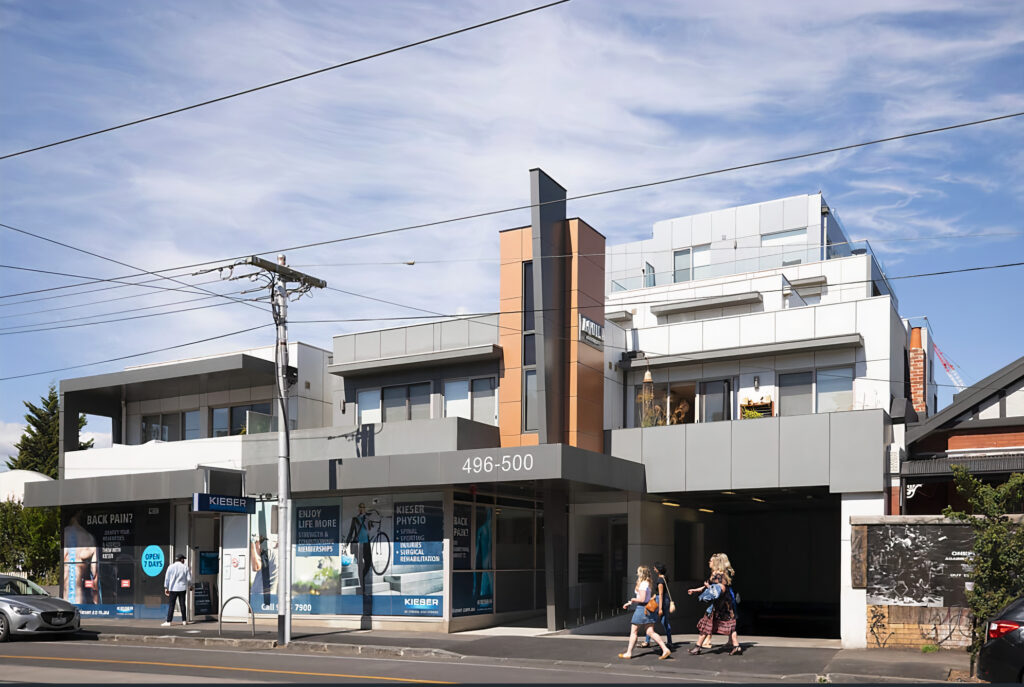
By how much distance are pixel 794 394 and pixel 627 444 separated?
446 cm

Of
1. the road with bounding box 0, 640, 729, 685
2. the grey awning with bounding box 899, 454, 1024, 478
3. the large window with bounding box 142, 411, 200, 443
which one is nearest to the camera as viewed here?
the road with bounding box 0, 640, 729, 685

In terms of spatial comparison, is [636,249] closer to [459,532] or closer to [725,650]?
[459,532]

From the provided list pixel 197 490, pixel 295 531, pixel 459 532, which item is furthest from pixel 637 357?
pixel 197 490

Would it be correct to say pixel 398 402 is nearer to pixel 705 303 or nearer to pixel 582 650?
pixel 582 650

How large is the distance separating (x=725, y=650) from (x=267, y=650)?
9183 millimetres

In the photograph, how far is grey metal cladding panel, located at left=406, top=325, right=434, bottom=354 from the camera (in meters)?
28.4

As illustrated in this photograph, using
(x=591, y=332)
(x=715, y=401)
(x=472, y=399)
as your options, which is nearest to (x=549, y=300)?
(x=591, y=332)

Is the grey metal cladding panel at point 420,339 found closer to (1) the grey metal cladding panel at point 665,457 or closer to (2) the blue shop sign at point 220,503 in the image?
(2) the blue shop sign at point 220,503

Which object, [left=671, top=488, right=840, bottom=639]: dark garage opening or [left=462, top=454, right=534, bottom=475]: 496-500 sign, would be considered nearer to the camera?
[left=462, top=454, right=534, bottom=475]: 496-500 sign

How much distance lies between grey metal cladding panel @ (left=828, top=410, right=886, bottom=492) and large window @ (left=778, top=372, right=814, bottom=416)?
297 centimetres

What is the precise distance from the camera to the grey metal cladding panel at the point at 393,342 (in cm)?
2889

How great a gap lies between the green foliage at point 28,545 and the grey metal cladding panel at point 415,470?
22.8 meters

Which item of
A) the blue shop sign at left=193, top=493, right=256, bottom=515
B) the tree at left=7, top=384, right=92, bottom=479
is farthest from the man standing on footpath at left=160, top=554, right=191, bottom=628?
the tree at left=7, top=384, right=92, bottom=479

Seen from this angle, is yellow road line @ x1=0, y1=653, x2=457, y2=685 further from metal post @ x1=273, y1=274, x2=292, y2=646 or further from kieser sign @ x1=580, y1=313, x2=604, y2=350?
kieser sign @ x1=580, y1=313, x2=604, y2=350
